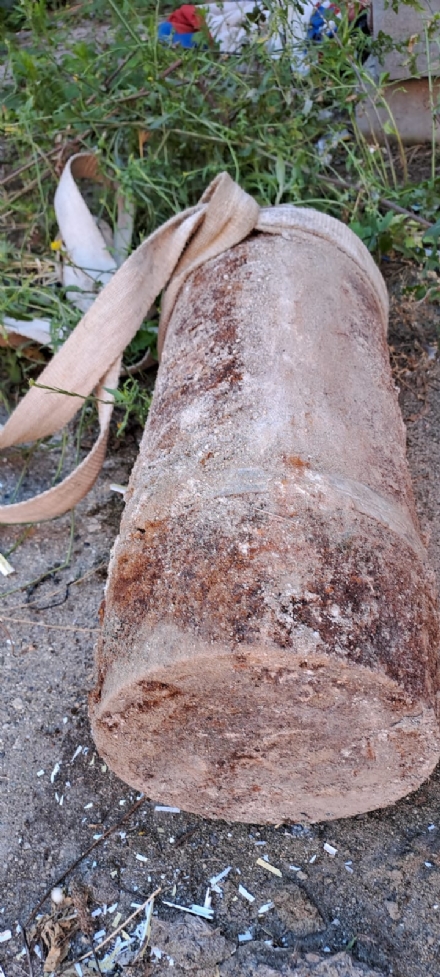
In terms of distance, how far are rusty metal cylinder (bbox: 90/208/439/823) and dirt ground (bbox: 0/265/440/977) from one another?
0.11m

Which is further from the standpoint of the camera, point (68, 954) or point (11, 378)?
point (11, 378)

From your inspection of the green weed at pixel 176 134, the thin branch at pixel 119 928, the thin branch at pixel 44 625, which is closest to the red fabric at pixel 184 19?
the green weed at pixel 176 134

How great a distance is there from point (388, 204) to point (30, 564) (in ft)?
5.26

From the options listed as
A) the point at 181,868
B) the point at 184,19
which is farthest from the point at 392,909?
the point at 184,19

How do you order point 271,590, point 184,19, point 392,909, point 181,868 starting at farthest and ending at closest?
point 184,19
point 181,868
point 392,909
point 271,590

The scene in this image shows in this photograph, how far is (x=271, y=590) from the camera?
154 centimetres

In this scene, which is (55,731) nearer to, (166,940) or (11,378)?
(166,940)

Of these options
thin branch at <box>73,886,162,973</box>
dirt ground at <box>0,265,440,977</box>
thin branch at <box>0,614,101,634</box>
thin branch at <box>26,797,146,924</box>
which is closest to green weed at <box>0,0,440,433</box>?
thin branch at <box>0,614,101,634</box>

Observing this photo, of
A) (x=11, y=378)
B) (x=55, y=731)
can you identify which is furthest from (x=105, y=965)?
(x=11, y=378)

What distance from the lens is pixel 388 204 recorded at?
295cm

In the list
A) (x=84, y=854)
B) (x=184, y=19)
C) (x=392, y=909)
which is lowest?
(x=392, y=909)

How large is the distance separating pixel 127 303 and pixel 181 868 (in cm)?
145

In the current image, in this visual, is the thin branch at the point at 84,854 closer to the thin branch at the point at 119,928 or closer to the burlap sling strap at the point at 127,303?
the thin branch at the point at 119,928

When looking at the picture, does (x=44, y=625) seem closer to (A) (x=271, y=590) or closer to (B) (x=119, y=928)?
(B) (x=119, y=928)
